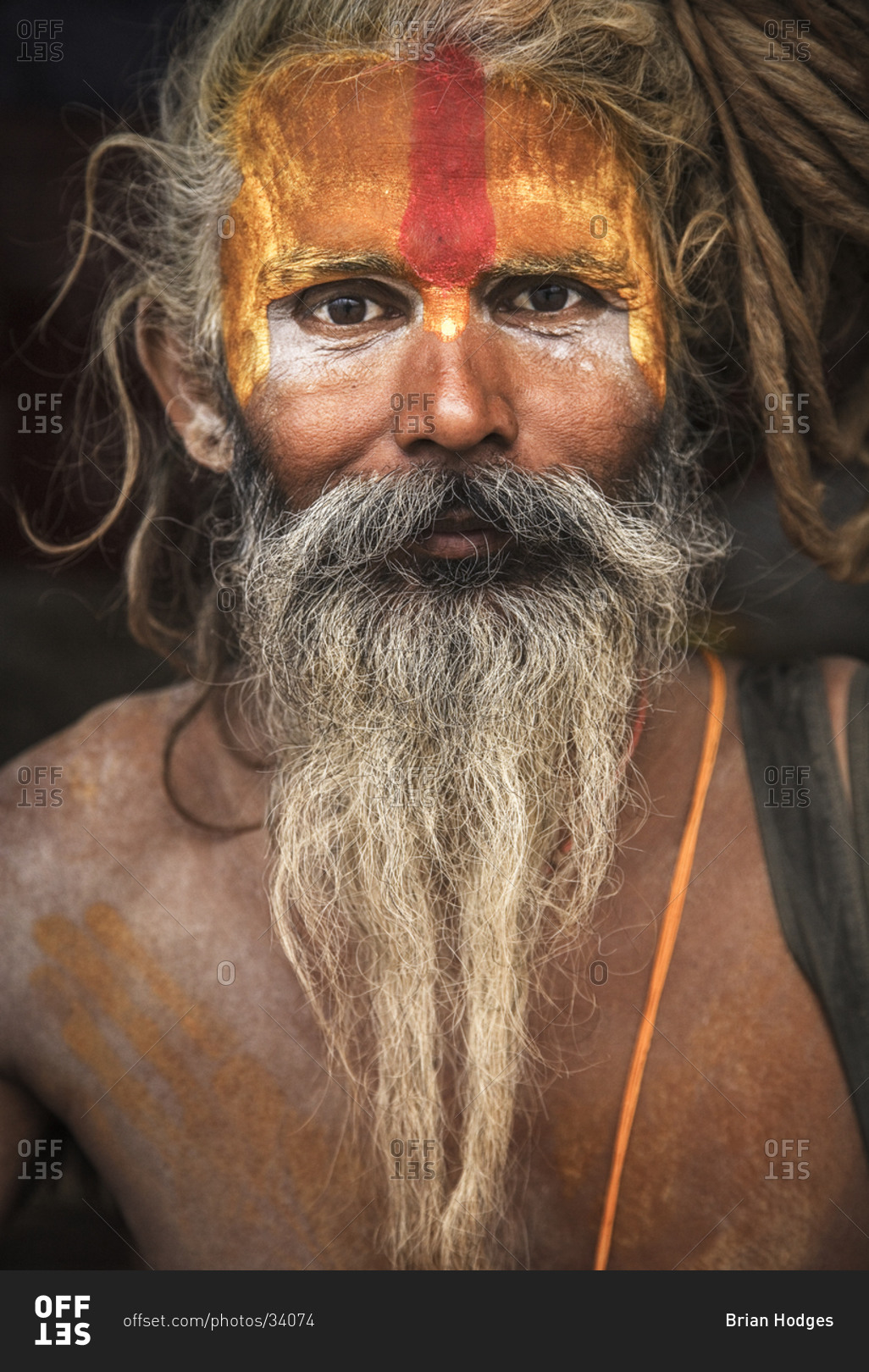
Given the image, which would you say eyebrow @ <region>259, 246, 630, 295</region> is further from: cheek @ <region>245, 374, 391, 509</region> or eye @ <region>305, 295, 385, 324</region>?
cheek @ <region>245, 374, 391, 509</region>

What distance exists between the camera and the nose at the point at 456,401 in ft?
4.92

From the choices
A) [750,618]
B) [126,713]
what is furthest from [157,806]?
[750,618]

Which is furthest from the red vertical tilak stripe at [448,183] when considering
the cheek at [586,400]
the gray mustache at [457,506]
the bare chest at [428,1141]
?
the bare chest at [428,1141]

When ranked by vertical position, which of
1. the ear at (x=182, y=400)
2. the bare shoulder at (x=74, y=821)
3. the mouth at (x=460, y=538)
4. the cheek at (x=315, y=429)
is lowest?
the bare shoulder at (x=74, y=821)

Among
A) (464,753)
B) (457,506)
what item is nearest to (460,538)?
(457,506)

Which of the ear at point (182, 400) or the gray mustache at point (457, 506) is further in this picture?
the ear at point (182, 400)

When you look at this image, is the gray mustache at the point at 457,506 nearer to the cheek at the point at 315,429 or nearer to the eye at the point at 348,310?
the cheek at the point at 315,429

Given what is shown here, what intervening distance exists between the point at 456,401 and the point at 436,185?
31cm

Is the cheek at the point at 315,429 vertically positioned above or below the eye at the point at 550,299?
below

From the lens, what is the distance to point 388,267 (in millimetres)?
1528

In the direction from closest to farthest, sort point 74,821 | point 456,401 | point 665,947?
point 456,401 < point 665,947 < point 74,821

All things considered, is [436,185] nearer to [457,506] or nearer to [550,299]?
[550,299]

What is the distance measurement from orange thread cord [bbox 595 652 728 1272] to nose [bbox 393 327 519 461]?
53 centimetres

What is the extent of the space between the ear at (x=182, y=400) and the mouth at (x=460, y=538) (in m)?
0.38
